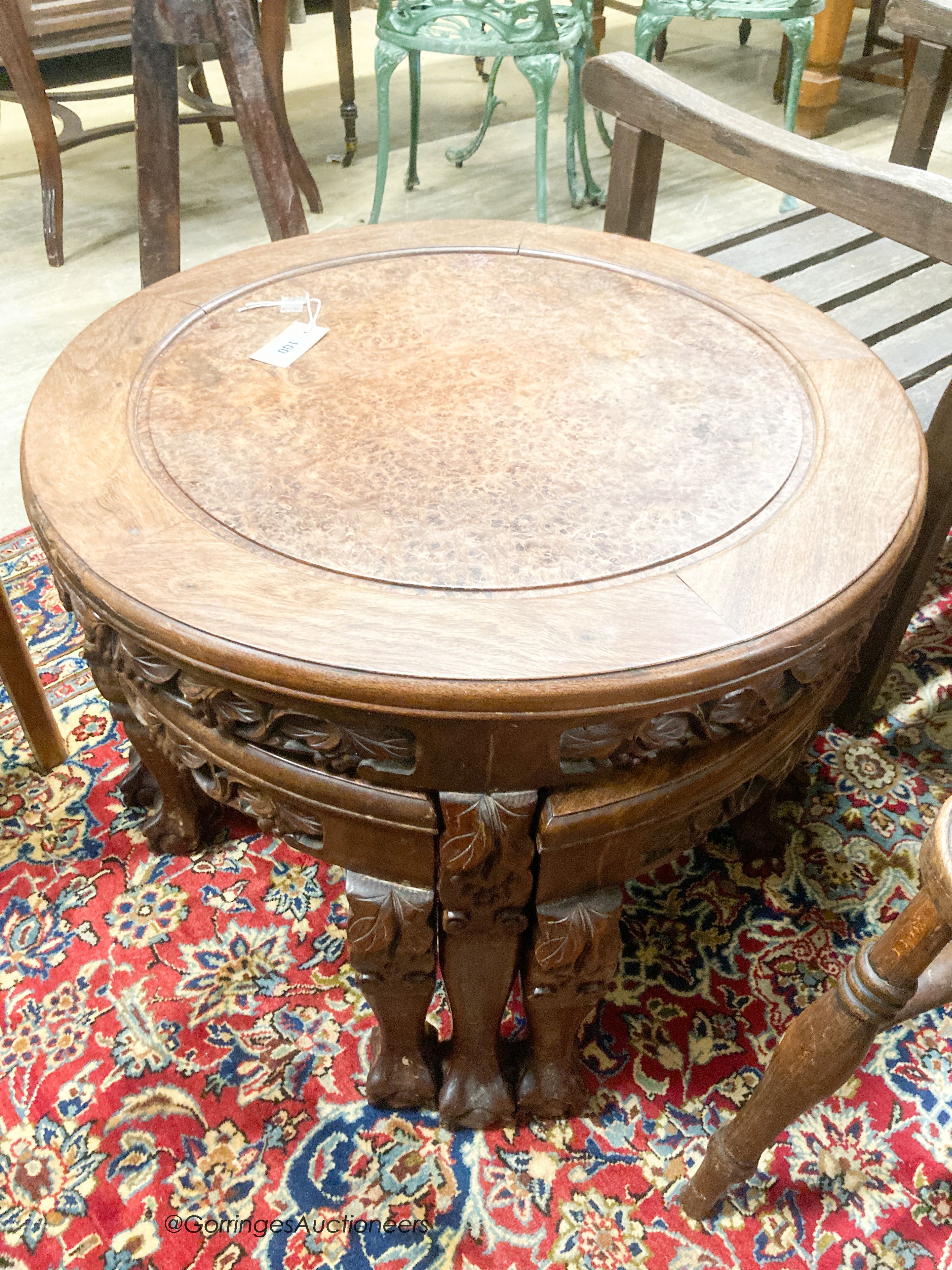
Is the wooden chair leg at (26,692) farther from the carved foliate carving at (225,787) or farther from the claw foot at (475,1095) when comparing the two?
the claw foot at (475,1095)

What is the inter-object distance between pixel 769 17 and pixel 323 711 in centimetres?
348

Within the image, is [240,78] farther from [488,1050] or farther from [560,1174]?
[560,1174]

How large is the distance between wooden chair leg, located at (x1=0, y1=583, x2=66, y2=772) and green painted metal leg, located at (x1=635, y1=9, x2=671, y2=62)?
2.94 meters

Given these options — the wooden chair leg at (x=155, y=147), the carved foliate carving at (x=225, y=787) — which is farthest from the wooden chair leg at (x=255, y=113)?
the carved foliate carving at (x=225, y=787)

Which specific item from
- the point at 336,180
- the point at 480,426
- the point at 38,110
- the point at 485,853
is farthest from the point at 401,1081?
the point at 336,180

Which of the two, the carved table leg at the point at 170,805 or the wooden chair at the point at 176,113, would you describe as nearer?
the carved table leg at the point at 170,805

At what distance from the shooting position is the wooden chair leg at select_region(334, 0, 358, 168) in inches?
149

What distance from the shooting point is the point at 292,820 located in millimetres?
1058

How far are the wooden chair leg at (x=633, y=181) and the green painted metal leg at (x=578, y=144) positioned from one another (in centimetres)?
188

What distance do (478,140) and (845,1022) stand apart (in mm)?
3886

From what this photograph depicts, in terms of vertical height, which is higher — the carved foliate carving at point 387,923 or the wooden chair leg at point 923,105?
the wooden chair leg at point 923,105

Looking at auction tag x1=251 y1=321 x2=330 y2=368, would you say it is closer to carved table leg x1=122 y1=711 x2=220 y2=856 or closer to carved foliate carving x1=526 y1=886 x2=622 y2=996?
carved table leg x1=122 y1=711 x2=220 y2=856

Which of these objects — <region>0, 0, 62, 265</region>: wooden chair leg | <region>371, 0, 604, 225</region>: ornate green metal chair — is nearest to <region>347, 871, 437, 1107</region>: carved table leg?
<region>371, 0, 604, 225</region>: ornate green metal chair

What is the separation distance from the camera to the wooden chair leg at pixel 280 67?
10.2 ft
